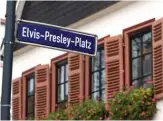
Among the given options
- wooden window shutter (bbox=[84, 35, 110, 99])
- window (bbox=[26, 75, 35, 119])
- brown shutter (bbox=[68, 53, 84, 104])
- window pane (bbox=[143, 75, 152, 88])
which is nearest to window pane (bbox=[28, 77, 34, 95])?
window (bbox=[26, 75, 35, 119])

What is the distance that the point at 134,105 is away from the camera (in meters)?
12.1

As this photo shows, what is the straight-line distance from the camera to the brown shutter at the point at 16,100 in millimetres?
16344

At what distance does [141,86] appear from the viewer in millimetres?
12594

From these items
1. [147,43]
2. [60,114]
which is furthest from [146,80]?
[60,114]

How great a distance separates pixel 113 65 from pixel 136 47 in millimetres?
612

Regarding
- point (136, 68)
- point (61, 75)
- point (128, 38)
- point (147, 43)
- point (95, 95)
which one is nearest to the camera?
point (147, 43)

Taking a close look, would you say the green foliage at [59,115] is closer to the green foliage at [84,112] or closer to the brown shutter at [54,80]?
the green foliage at [84,112]

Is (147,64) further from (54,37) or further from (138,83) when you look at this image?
(54,37)

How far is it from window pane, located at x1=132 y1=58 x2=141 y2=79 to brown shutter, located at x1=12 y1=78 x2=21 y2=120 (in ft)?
14.1

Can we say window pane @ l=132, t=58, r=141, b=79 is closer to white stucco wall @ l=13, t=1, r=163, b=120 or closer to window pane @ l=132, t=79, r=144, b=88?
window pane @ l=132, t=79, r=144, b=88

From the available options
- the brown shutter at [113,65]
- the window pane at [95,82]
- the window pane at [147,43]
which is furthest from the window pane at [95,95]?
the window pane at [147,43]

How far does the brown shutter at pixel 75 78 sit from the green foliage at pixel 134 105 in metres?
1.58

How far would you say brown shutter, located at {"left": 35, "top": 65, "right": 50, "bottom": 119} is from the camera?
15.2 meters

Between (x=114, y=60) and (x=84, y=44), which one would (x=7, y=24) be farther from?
(x=114, y=60)
